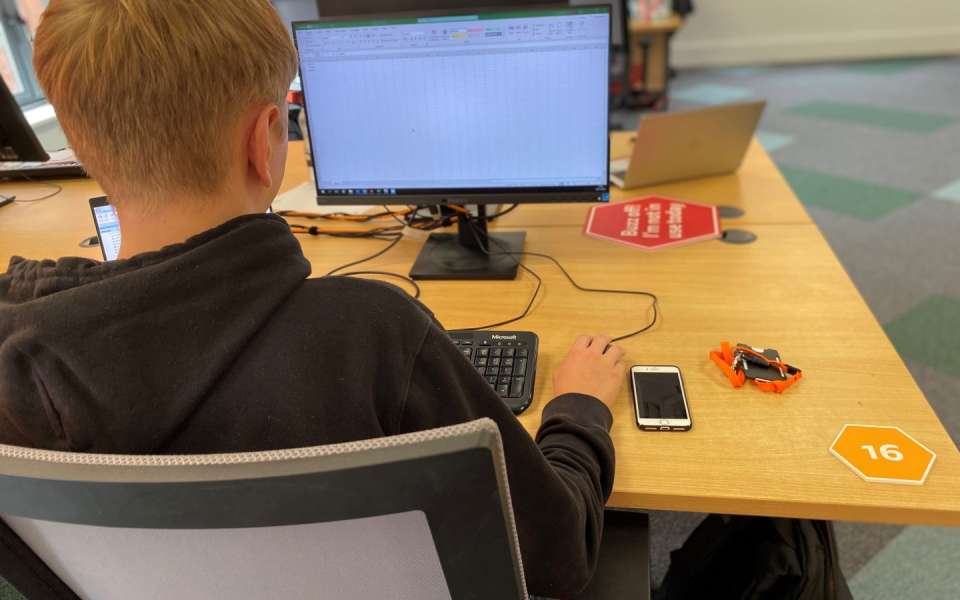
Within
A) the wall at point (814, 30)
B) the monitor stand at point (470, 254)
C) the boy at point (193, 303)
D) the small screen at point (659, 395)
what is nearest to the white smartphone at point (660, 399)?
the small screen at point (659, 395)

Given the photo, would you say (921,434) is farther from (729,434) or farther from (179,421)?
(179,421)

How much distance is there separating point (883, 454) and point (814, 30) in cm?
592

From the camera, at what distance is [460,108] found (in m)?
1.18

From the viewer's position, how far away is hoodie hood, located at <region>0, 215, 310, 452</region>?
0.51 meters

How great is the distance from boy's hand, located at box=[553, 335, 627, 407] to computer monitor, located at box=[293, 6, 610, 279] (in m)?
0.31

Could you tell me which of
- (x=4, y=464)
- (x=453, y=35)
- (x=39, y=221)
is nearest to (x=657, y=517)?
(x=453, y=35)

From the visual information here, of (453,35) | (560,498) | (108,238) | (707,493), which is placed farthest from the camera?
(108,238)

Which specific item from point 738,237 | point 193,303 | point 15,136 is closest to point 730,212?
point 738,237

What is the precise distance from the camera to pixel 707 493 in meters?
0.75

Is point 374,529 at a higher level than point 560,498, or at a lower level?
higher

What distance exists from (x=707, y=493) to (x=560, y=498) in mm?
210

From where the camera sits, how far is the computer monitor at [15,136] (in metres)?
1.74

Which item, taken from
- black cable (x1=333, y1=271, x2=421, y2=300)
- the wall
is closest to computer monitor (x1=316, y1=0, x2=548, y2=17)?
black cable (x1=333, y1=271, x2=421, y2=300)

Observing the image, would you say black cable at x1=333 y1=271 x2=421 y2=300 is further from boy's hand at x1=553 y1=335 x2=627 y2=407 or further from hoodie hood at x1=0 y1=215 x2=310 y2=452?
hoodie hood at x1=0 y1=215 x2=310 y2=452
